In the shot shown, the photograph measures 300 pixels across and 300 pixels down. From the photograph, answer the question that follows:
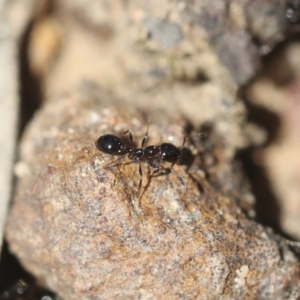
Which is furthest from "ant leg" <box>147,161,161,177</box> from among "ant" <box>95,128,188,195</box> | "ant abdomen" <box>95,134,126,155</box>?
"ant abdomen" <box>95,134,126,155</box>

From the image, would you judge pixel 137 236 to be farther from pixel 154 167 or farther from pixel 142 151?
pixel 142 151

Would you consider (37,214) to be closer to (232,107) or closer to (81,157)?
(81,157)

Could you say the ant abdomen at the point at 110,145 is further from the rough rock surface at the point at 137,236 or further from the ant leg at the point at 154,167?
the ant leg at the point at 154,167

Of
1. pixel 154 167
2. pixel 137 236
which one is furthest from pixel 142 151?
pixel 137 236

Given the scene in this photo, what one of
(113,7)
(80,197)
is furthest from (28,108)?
(80,197)

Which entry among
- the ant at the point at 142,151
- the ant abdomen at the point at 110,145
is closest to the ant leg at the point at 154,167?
the ant at the point at 142,151

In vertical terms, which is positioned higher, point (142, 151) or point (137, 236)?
point (142, 151)

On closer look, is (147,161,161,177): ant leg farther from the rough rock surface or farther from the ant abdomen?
the ant abdomen
